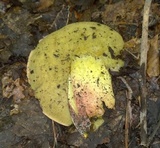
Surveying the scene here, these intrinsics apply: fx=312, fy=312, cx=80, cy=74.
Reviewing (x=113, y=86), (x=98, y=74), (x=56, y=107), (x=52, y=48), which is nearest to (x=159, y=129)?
(x=113, y=86)

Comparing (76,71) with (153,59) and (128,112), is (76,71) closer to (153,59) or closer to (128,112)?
(128,112)

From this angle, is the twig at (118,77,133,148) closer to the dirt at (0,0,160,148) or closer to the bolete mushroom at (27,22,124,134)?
the dirt at (0,0,160,148)

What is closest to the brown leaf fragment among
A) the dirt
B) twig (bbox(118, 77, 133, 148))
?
the dirt

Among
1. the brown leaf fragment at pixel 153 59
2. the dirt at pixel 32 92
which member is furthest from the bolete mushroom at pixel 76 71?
the brown leaf fragment at pixel 153 59

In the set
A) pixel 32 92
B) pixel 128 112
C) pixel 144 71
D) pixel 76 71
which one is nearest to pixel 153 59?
pixel 144 71

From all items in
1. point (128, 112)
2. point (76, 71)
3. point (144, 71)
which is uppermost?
point (76, 71)

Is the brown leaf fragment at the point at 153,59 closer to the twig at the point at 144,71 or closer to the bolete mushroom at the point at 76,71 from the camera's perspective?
the twig at the point at 144,71
